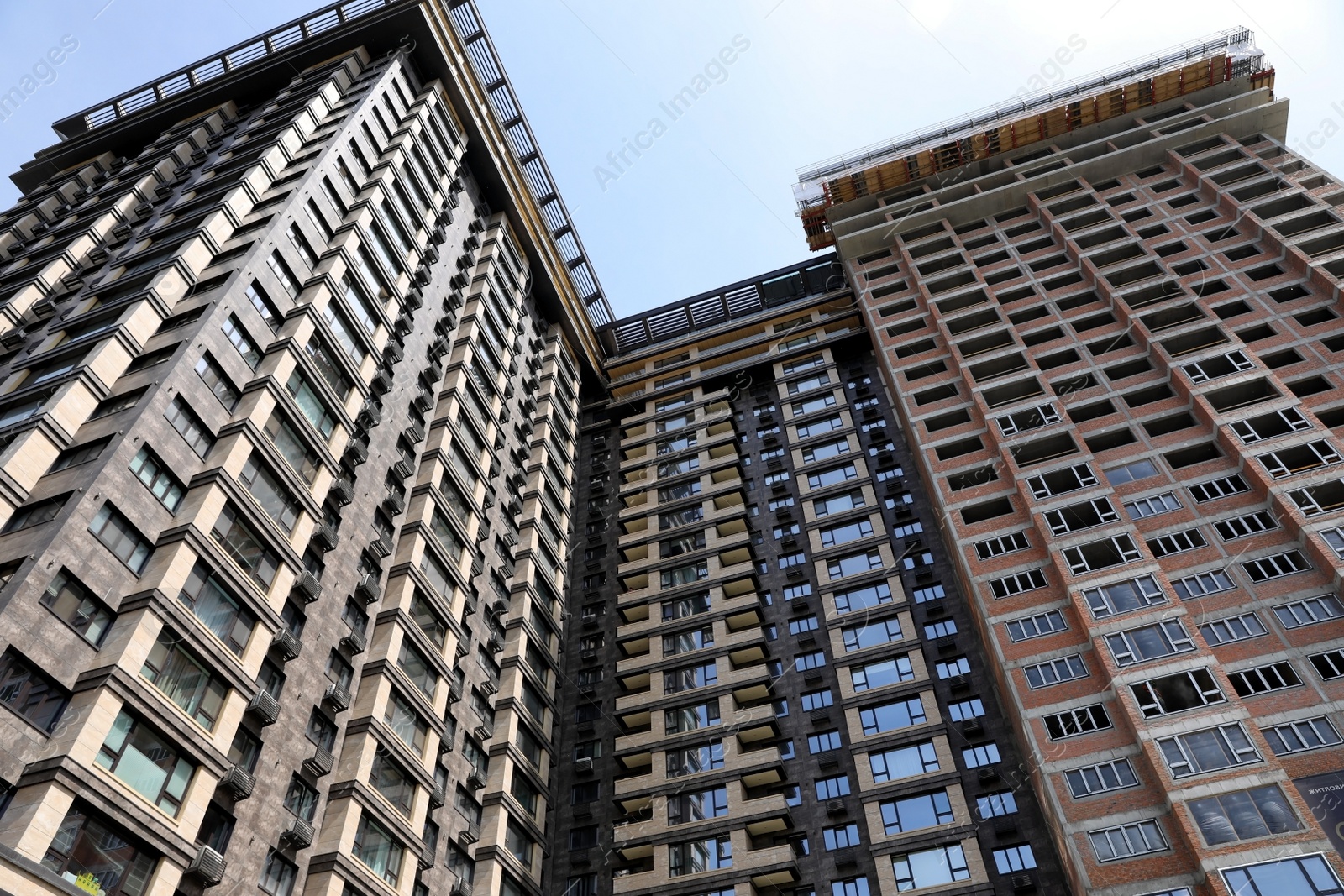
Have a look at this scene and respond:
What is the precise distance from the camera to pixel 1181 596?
46.1 m

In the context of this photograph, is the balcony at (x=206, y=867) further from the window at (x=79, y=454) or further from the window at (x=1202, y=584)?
the window at (x=1202, y=584)

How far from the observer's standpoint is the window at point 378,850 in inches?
1449

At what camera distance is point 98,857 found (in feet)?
88.8

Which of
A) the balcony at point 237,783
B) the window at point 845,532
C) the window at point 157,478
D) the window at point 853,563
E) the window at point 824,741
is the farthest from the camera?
→ the window at point 845,532

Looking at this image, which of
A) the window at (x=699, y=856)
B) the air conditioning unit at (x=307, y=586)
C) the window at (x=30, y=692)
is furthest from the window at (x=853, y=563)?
the window at (x=30, y=692)

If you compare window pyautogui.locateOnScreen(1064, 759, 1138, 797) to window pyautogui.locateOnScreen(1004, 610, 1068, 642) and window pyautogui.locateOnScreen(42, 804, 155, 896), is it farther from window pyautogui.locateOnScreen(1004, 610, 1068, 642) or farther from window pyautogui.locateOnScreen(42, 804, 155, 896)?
window pyautogui.locateOnScreen(42, 804, 155, 896)

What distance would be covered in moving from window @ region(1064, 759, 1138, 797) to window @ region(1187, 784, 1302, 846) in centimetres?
301

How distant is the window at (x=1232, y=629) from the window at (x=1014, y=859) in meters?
12.2

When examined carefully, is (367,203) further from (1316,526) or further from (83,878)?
(1316,526)

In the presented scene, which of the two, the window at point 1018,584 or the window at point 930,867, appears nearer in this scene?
the window at point 930,867

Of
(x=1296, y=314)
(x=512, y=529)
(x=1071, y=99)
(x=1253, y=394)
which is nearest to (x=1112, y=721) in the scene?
(x=1253, y=394)

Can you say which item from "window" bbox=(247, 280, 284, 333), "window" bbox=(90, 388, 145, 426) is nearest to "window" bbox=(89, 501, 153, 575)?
"window" bbox=(90, 388, 145, 426)

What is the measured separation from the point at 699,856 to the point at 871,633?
15.3 metres

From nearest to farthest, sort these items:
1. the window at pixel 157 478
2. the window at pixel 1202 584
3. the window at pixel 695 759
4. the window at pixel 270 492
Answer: the window at pixel 157 478
the window at pixel 270 492
the window at pixel 1202 584
the window at pixel 695 759
